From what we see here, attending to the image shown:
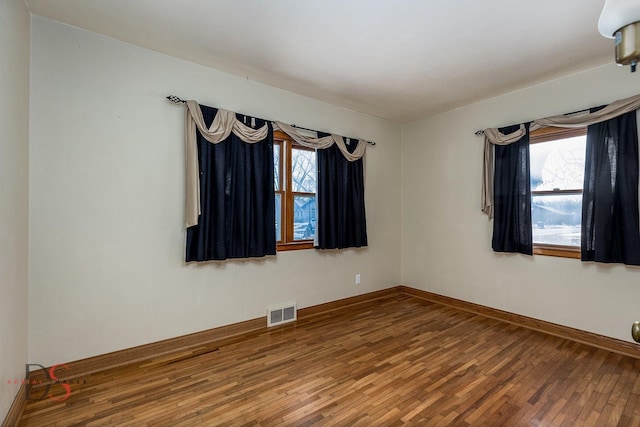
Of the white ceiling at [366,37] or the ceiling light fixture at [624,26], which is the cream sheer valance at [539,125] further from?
the ceiling light fixture at [624,26]

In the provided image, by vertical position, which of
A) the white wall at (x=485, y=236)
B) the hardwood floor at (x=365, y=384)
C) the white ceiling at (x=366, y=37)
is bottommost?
the hardwood floor at (x=365, y=384)

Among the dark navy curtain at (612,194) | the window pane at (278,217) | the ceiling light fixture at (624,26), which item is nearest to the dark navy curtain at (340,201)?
the window pane at (278,217)

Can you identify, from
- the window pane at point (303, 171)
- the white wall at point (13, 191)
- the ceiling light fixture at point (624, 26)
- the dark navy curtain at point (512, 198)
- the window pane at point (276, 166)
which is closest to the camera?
the ceiling light fixture at point (624, 26)

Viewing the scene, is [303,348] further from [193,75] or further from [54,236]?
[193,75]

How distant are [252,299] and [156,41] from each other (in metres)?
2.58

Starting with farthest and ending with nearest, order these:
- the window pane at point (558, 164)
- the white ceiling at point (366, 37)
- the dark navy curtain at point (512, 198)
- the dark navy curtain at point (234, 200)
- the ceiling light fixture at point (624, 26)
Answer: the dark navy curtain at point (512, 198) < the window pane at point (558, 164) < the dark navy curtain at point (234, 200) < the white ceiling at point (366, 37) < the ceiling light fixture at point (624, 26)

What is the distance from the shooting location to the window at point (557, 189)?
10.3 feet

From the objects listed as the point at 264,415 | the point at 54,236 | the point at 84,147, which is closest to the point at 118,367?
the point at 54,236

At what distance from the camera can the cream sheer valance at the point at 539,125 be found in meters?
2.74

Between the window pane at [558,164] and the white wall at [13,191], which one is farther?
the window pane at [558,164]

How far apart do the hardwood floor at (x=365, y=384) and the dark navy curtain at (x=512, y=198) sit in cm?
100

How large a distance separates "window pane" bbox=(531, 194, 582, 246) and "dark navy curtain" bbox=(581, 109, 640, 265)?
0.19 m

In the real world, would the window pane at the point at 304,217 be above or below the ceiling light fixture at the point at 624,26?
below

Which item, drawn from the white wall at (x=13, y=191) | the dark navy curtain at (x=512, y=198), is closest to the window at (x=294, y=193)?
the white wall at (x=13, y=191)
